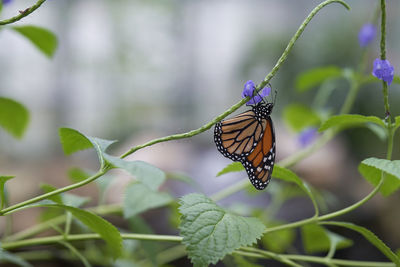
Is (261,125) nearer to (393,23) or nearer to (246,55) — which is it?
(246,55)

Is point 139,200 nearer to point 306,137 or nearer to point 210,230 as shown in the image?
point 210,230

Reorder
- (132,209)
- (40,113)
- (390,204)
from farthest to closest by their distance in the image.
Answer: (40,113) < (390,204) < (132,209)

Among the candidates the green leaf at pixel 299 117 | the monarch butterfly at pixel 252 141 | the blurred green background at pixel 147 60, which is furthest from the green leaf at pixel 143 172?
the blurred green background at pixel 147 60

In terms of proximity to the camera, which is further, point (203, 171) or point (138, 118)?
point (138, 118)

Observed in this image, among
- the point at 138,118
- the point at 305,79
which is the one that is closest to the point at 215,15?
the point at 138,118

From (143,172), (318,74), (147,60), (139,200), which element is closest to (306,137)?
(318,74)

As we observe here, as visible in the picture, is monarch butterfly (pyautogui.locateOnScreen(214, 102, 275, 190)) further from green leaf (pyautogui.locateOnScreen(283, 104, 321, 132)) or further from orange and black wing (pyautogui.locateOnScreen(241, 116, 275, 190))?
green leaf (pyautogui.locateOnScreen(283, 104, 321, 132))

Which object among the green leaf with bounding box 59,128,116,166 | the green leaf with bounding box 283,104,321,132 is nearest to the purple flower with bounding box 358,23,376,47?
the green leaf with bounding box 283,104,321,132
